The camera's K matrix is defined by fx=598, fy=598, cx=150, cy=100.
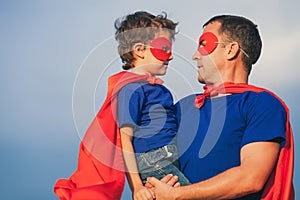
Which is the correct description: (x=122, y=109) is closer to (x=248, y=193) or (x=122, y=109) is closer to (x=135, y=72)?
(x=135, y=72)

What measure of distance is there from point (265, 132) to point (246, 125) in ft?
0.95

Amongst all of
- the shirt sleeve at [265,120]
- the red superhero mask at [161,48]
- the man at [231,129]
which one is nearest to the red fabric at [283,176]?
the man at [231,129]

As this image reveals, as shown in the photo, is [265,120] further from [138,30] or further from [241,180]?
[138,30]

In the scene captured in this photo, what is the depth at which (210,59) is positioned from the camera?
18.8ft

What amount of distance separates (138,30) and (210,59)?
2.48 ft

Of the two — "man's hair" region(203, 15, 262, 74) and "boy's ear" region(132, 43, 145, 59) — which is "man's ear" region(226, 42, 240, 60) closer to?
"man's hair" region(203, 15, 262, 74)

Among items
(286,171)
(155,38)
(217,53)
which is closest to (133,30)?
(155,38)

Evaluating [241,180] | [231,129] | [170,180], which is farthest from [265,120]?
[170,180]

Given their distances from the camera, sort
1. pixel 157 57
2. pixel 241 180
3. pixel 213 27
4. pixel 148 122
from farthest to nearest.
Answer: pixel 213 27
pixel 157 57
pixel 148 122
pixel 241 180

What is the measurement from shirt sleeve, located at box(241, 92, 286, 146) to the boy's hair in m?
1.25

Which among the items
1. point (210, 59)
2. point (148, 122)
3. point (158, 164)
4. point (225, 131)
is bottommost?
point (158, 164)

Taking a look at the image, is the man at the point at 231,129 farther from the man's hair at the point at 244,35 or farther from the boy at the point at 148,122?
the boy at the point at 148,122

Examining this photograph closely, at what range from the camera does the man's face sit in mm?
5688

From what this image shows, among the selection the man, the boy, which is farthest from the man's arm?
the boy
